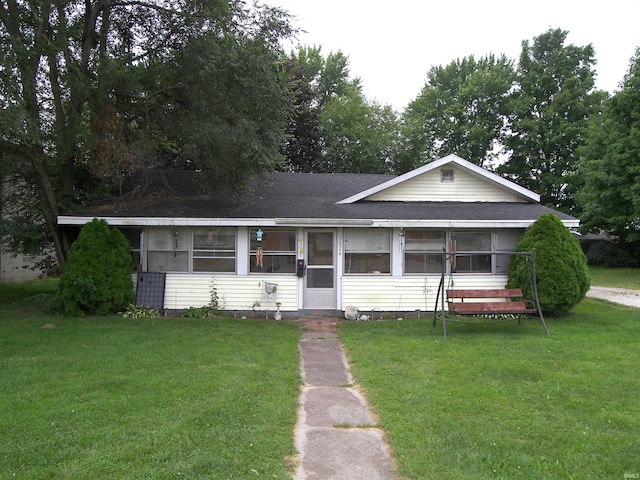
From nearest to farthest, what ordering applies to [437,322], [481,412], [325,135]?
[481,412], [437,322], [325,135]

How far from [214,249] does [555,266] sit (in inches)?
307

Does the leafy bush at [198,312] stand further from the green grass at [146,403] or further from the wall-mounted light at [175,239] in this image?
the green grass at [146,403]

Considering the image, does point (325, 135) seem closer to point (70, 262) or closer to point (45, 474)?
point (70, 262)

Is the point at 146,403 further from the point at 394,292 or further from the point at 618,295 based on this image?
the point at 618,295

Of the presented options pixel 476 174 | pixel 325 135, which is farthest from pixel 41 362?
pixel 325 135

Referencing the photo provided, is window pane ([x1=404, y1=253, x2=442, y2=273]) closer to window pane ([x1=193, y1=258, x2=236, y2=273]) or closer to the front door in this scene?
the front door

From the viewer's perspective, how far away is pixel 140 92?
1180 centimetres

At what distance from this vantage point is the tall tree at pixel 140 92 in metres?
11.0

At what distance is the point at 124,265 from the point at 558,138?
3118 cm

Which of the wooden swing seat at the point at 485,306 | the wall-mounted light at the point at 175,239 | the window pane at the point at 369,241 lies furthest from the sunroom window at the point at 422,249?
the wall-mounted light at the point at 175,239

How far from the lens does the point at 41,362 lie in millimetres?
6973

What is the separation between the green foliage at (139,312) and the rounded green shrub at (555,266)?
8391 millimetres

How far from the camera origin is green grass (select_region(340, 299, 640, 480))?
13.0 feet

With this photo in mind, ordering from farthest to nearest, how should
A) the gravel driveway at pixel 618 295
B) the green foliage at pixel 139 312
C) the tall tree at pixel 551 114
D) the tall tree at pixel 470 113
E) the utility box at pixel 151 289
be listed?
1. the tall tree at pixel 470 113
2. the tall tree at pixel 551 114
3. the gravel driveway at pixel 618 295
4. the utility box at pixel 151 289
5. the green foliage at pixel 139 312
